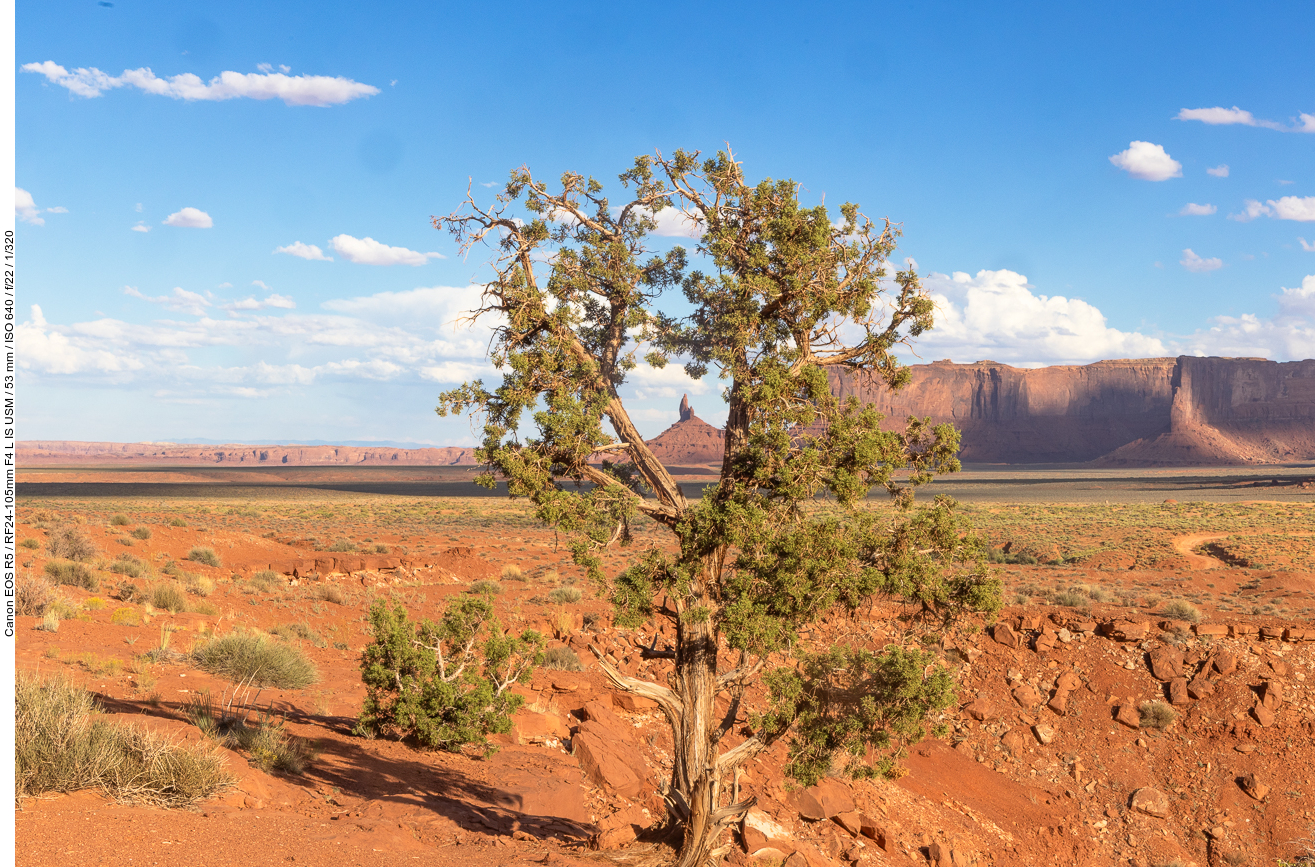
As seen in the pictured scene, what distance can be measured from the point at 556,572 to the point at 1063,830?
Result: 1725 cm

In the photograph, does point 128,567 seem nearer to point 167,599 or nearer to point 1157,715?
point 167,599

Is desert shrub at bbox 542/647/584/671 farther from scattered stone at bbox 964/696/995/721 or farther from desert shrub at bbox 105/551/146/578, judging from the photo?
desert shrub at bbox 105/551/146/578

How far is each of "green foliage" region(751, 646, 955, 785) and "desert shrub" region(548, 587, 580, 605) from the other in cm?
1442

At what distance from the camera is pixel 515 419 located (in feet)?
25.6

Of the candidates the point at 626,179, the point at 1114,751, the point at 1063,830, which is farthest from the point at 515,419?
the point at 1114,751

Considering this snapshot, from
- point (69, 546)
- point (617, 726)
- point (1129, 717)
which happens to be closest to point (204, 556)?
point (69, 546)

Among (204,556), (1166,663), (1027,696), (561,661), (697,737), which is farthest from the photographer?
(204,556)

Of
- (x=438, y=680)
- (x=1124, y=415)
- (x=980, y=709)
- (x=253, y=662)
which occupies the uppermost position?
(x=1124, y=415)

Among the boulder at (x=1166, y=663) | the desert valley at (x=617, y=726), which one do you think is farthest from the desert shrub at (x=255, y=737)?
the boulder at (x=1166, y=663)

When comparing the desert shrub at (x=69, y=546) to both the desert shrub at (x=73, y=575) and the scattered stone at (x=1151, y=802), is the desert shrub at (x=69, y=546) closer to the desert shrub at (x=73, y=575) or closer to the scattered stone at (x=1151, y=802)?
the desert shrub at (x=73, y=575)

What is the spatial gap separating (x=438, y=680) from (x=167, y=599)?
9896mm

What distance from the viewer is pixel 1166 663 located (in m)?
14.6

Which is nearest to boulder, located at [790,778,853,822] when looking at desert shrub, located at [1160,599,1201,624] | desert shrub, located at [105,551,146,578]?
desert shrub, located at [1160,599,1201,624]

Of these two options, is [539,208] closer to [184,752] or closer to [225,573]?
[184,752]
